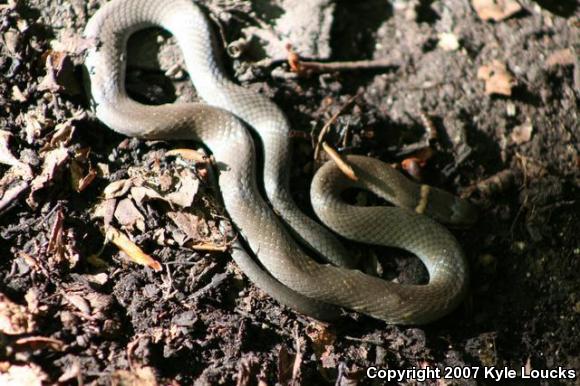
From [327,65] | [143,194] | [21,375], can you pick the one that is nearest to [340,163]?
[327,65]

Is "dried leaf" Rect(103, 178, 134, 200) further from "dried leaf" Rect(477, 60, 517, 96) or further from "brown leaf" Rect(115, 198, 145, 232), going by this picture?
"dried leaf" Rect(477, 60, 517, 96)

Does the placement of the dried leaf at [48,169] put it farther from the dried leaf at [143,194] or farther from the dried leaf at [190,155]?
the dried leaf at [190,155]

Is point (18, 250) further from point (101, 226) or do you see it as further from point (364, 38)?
point (364, 38)

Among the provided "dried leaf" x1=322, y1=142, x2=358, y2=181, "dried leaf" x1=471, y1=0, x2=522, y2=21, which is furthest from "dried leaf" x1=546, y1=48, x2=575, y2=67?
"dried leaf" x1=322, y1=142, x2=358, y2=181

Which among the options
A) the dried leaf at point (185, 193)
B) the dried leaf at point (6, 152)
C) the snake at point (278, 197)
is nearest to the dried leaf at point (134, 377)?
the snake at point (278, 197)

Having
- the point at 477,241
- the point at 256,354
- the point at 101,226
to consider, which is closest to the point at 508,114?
the point at 477,241

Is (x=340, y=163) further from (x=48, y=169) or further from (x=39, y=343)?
(x=39, y=343)
